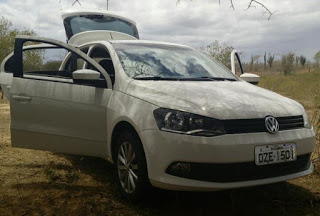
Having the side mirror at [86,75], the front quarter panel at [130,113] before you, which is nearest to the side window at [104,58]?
the side mirror at [86,75]

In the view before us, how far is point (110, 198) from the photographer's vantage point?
140 inches

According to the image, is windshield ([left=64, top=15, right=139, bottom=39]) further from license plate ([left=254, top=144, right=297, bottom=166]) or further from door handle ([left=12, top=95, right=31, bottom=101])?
license plate ([left=254, top=144, right=297, bottom=166])

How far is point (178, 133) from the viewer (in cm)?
280

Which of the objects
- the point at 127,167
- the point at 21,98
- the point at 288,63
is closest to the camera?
the point at 127,167

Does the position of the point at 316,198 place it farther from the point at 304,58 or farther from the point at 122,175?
the point at 304,58

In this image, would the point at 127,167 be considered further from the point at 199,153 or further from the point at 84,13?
the point at 84,13

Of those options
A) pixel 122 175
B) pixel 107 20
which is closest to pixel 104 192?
pixel 122 175

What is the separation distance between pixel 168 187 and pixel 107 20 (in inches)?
187

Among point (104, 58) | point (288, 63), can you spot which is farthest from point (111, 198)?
point (288, 63)

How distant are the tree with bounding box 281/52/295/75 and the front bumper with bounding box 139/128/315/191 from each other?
139ft

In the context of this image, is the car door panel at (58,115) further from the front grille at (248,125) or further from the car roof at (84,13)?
the car roof at (84,13)

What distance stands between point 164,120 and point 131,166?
0.65 metres

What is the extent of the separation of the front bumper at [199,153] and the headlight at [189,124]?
5 cm

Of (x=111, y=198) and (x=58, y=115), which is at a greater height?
(x=58, y=115)
